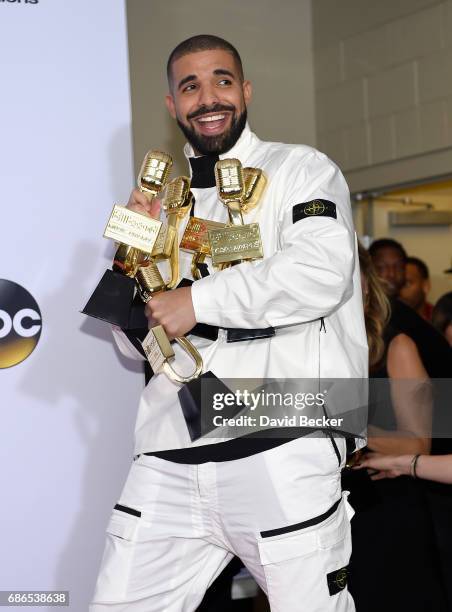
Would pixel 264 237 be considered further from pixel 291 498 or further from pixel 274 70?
pixel 274 70

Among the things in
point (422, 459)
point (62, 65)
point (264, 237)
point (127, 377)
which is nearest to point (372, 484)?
point (422, 459)

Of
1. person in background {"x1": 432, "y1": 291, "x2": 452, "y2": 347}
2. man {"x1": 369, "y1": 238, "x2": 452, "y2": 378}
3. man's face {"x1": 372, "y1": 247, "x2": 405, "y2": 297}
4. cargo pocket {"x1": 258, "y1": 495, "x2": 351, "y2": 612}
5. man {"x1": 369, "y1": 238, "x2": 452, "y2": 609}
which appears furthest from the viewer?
man's face {"x1": 372, "y1": 247, "x2": 405, "y2": 297}

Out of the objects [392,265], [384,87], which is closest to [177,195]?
[392,265]

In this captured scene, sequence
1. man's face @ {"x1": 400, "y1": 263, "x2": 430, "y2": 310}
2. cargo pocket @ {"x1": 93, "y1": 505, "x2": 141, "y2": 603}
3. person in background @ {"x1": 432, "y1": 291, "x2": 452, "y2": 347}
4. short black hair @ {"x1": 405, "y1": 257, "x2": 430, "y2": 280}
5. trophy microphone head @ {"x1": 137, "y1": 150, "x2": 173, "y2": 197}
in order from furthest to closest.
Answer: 1. short black hair @ {"x1": 405, "y1": 257, "x2": 430, "y2": 280}
2. man's face @ {"x1": 400, "y1": 263, "x2": 430, "y2": 310}
3. person in background @ {"x1": 432, "y1": 291, "x2": 452, "y2": 347}
4. trophy microphone head @ {"x1": 137, "y1": 150, "x2": 173, "y2": 197}
5. cargo pocket @ {"x1": 93, "y1": 505, "x2": 141, "y2": 603}

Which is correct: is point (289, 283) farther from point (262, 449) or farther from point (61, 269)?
point (61, 269)

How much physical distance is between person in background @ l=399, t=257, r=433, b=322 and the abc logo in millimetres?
3648

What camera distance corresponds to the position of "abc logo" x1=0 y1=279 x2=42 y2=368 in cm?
215

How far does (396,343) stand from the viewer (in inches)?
114

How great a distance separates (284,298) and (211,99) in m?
0.56

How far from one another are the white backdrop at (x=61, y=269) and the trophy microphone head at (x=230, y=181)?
17.3 inches

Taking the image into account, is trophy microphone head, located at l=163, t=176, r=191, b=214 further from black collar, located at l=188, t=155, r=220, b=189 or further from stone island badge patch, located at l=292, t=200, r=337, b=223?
stone island badge patch, located at l=292, t=200, r=337, b=223

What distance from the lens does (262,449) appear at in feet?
5.93

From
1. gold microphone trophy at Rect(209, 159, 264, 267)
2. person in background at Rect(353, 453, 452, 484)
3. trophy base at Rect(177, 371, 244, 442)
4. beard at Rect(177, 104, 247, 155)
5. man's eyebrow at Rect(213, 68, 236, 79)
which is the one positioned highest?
man's eyebrow at Rect(213, 68, 236, 79)

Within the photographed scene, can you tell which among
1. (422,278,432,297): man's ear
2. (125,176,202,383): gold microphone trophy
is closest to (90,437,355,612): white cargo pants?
(125,176,202,383): gold microphone trophy
